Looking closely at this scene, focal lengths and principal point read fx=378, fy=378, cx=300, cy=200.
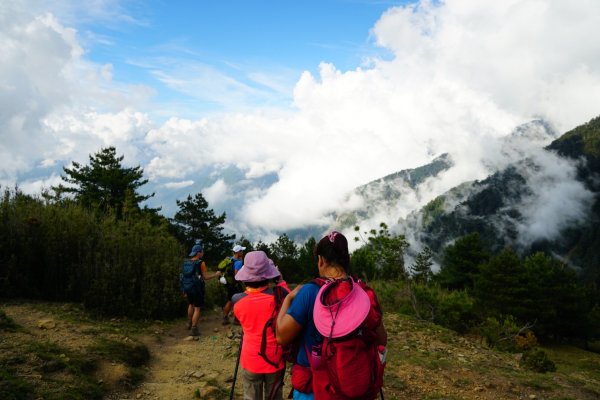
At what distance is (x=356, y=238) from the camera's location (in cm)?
1140

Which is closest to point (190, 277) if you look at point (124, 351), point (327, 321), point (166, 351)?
point (166, 351)

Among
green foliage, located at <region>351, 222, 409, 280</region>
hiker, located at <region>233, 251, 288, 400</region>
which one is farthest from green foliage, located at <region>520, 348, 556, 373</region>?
hiker, located at <region>233, 251, 288, 400</region>

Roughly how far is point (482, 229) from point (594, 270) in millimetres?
48999

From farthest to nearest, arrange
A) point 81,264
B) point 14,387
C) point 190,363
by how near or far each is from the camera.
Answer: point 81,264 < point 190,363 < point 14,387

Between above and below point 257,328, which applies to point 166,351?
below

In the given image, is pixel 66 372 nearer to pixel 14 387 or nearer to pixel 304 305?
pixel 14 387

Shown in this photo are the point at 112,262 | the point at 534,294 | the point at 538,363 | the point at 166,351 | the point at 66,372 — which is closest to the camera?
the point at 66,372

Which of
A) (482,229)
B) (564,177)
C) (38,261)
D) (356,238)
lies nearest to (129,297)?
(38,261)

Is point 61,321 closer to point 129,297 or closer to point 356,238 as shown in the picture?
point 129,297

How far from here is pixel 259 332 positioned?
140 inches

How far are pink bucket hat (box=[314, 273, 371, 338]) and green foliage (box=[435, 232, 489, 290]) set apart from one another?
128 ft

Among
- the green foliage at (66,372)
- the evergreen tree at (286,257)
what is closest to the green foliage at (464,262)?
the evergreen tree at (286,257)

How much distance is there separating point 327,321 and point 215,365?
4.77 m

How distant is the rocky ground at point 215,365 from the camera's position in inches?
214
